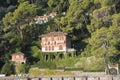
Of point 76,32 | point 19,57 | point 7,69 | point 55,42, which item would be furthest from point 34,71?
point 76,32

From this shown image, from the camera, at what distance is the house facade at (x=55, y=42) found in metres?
61.0

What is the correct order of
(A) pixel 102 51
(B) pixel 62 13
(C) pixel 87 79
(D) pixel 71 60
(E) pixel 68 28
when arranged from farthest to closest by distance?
(B) pixel 62 13 < (E) pixel 68 28 < (D) pixel 71 60 < (A) pixel 102 51 < (C) pixel 87 79

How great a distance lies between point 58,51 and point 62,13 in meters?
9.47

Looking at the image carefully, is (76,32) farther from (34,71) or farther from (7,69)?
(7,69)

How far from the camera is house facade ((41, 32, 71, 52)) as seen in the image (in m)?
61.0

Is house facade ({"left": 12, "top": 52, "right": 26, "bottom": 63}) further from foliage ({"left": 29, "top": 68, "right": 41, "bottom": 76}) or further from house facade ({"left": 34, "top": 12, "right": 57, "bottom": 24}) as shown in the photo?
house facade ({"left": 34, "top": 12, "right": 57, "bottom": 24})

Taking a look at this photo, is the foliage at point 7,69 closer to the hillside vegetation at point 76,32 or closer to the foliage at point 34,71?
the hillside vegetation at point 76,32

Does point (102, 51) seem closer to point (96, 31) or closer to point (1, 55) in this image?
point (96, 31)

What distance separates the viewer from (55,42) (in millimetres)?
62094

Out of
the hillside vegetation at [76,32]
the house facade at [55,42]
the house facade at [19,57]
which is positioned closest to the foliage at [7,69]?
the hillside vegetation at [76,32]

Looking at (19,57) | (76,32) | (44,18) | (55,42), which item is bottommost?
(19,57)

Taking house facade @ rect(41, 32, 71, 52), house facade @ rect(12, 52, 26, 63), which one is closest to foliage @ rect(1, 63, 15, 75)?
house facade @ rect(12, 52, 26, 63)

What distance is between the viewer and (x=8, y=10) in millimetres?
69688

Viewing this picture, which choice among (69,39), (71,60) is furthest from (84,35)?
(71,60)
